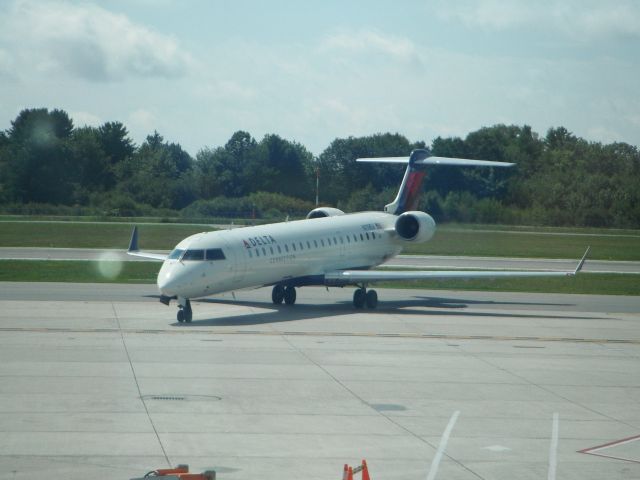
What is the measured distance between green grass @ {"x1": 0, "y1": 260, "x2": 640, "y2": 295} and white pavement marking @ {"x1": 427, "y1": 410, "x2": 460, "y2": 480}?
25.5 m

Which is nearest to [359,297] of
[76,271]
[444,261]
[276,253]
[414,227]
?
[276,253]

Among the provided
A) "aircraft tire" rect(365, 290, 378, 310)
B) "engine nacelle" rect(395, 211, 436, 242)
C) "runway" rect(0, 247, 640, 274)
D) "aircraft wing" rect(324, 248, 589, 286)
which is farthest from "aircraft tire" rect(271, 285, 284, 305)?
"runway" rect(0, 247, 640, 274)

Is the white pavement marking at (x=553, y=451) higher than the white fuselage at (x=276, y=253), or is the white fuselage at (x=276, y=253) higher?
the white fuselage at (x=276, y=253)

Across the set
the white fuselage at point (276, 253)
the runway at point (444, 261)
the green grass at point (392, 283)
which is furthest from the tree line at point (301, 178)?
the white fuselage at point (276, 253)

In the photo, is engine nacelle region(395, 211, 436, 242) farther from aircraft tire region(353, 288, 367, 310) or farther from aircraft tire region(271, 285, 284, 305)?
aircraft tire region(271, 285, 284, 305)

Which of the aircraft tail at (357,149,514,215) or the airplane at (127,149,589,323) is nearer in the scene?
the airplane at (127,149,589,323)

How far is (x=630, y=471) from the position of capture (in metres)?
13.2

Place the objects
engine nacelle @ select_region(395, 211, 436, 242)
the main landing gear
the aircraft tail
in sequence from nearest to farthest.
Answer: the main landing gear → engine nacelle @ select_region(395, 211, 436, 242) → the aircraft tail

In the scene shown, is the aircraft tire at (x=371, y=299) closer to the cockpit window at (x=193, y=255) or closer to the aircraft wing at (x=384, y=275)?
the aircraft wing at (x=384, y=275)

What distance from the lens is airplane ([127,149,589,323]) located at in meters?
28.5

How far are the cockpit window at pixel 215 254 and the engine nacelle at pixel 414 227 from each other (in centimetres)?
1035

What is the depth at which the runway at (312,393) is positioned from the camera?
13375mm

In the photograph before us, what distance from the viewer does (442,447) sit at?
14.2 m

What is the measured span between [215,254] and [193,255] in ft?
2.35
